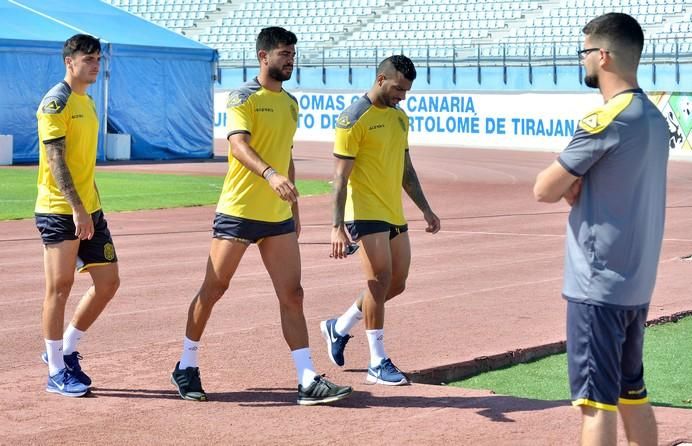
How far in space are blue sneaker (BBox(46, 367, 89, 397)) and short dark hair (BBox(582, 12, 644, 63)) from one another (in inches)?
155

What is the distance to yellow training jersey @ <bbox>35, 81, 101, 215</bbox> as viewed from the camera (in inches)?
295

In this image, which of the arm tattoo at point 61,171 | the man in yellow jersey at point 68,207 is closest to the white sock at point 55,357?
the man in yellow jersey at point 68,207

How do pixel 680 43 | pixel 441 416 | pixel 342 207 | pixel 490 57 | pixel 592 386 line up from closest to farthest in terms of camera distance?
pixel 592 386
pixel 441 416
pixel 342 207
pixel 680 43
pixel 490 57

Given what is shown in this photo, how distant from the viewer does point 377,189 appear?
8.37 m

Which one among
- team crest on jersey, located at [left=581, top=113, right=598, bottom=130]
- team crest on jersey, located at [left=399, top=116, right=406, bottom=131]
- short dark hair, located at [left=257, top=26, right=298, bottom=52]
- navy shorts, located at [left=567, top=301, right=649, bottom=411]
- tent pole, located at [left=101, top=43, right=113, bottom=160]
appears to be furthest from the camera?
tent pole, located at [left=101, top=43, right=113, bottom=160]

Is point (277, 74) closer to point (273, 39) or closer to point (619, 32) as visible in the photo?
point (273, 39)

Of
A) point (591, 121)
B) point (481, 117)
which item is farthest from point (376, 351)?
point (481, 117)

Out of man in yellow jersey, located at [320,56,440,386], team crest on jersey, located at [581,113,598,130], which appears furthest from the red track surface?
team crest on jersey, located at [581,113,598,130]

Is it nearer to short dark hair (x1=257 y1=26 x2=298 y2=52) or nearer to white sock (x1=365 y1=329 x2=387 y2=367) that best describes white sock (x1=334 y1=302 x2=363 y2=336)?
white sock (x1=365 y1=329 x2=387 y2=367)

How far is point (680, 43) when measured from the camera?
136 feet

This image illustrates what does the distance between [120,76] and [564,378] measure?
90.1 ft

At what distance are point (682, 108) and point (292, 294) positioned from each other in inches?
1260

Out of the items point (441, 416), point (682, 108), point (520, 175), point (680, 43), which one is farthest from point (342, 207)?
point (680, 43)

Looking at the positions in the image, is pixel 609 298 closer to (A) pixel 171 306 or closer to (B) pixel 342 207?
(B) pixel 342 207
